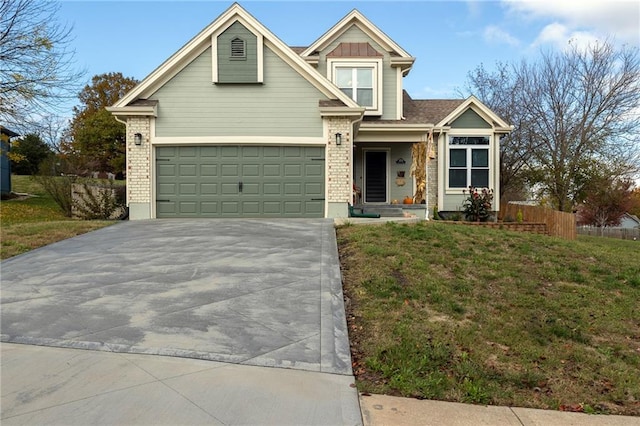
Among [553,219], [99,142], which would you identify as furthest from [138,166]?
[99,142]

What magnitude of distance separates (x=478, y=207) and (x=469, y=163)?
7.51 ft

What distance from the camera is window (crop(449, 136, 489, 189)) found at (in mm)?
18781

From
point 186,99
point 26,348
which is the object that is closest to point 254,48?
point 186,99

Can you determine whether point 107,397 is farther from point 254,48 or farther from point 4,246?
point 254,48

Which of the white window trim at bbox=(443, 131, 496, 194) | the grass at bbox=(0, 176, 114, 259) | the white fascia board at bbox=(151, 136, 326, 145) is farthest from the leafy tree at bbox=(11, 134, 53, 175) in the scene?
the white window trim at bbox=(443, 131, 496, 194)

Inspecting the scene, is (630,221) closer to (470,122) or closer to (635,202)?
(635,202)

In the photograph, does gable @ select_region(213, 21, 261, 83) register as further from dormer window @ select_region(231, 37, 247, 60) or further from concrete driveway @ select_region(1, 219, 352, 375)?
concrete driveway @ select_region(1, 219, 352, 375)

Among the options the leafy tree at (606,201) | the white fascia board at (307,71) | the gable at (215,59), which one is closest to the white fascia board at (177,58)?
the gable at (215,59)

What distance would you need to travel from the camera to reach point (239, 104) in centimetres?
1474

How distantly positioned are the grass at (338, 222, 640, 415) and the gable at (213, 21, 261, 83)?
26.0 ft

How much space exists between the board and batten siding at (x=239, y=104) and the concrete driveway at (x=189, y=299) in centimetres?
497

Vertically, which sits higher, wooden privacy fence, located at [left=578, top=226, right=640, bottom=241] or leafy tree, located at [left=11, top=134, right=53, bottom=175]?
leafy tree, located at [left=11, top=134, right=53, bottom=175]

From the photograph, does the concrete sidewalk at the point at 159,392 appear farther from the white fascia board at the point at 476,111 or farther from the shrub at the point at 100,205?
the white fascia board at the point at 476,111

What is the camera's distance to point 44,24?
18.8m
